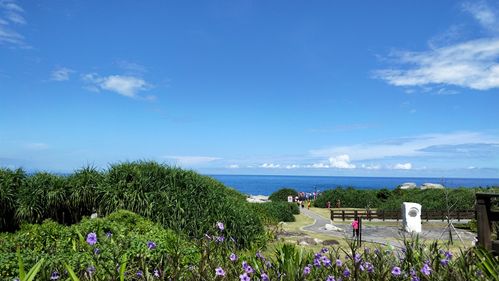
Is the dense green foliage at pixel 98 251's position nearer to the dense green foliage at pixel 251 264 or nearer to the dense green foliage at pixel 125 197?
the dense green foliage at pixel 251 264

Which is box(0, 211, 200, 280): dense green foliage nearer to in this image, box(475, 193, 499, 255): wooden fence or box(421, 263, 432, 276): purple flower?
box(421, 263, 432, 276): purple flower

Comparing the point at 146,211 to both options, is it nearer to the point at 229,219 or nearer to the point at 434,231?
the point at 229,219

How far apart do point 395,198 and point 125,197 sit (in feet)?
124

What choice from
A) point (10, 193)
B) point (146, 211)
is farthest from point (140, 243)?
point (10, 193)

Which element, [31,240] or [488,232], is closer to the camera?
[31,240]

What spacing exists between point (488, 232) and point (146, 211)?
338 inches

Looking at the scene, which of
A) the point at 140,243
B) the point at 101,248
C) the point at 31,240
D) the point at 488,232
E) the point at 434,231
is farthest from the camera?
the point at 434,231

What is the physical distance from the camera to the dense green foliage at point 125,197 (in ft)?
41.5

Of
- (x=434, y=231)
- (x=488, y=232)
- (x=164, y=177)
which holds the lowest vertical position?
(x=434, y=231)

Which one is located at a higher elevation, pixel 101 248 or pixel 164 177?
pixel 164 177

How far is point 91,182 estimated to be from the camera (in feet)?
44.4

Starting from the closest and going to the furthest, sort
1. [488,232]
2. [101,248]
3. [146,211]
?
[101,248]
[488,232]
[146,211]

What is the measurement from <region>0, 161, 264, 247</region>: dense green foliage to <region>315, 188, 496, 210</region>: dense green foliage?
27.2 metres

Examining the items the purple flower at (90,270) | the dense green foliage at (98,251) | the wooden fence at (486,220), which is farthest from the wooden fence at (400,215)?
the purple flower at (90,270)
